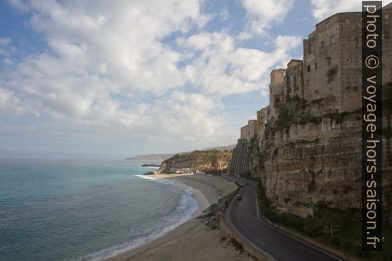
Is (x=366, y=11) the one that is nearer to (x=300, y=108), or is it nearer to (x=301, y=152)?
(x=300, y=108)

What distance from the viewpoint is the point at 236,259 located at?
27.1 m

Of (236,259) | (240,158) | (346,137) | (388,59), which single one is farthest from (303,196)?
(240,158)

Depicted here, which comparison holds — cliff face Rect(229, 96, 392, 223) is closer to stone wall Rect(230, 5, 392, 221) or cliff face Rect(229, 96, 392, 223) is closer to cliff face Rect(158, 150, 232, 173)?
stone wall Rect(230, 5, 392, 221)

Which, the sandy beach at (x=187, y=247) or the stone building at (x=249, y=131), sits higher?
the stone building at (x=249, y=131)

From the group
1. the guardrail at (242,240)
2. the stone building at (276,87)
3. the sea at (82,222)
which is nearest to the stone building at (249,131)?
the sea at (82,222)

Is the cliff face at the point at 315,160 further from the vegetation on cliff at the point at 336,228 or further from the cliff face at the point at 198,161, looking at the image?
the cliff face at the point at 198,161

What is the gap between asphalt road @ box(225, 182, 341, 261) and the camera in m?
25.3

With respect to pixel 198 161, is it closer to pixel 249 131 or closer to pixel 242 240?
pixel 249 131

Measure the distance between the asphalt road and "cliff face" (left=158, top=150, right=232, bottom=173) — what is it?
11653cm

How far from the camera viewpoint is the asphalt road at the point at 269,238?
2530cm

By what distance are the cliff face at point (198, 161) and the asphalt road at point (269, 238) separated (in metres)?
117

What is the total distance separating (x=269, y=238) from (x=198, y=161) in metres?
138

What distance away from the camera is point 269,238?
3017 cm

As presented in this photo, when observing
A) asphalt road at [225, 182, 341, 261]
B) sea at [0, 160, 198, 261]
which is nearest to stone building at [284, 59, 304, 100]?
asphalt road at [225, 182, 341, 261]
